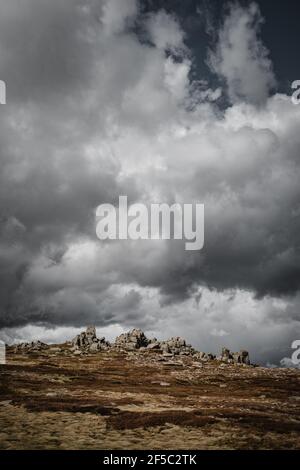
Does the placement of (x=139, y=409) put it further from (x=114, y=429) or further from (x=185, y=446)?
(x=185, y=446)

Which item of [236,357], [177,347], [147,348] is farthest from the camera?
[177,347]

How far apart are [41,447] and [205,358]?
15168 cm

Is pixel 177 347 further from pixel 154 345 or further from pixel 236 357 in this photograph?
pixel 236 357

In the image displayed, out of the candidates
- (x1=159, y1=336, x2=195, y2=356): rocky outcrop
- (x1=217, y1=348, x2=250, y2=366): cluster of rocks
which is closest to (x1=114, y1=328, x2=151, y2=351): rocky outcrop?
(x1=159, y1=336, x2=195, y2=356): rocky outcrop

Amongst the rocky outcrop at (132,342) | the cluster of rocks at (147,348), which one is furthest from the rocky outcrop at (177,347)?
the rocky outcrop at (132,342)

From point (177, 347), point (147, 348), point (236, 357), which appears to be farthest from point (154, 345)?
point (236, 357)

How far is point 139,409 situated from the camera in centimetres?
3806

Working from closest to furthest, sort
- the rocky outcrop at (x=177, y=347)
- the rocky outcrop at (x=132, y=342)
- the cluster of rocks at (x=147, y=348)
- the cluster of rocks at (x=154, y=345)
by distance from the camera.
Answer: the cluster of rocks at (x=147, y=348) < the rocky outcrop at (x=177, y=347) < the cluster of rocks at (x=154, y=345) < the rocky outcrop at (x=132, y=342)

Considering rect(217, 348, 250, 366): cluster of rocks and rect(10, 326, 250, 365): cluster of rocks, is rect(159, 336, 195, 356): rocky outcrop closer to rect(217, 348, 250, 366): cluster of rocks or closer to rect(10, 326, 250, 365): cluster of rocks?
rect(10, 326, 250, 365): cluster of rocks

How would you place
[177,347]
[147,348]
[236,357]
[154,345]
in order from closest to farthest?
[236,357]
[147,348]
[154,345]
[177,347]

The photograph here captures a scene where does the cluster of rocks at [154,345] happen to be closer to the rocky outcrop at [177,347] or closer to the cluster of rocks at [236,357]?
the rocky outcrop at [177,347]

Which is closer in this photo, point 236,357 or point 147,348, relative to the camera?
point 236,357

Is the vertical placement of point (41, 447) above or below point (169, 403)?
above
